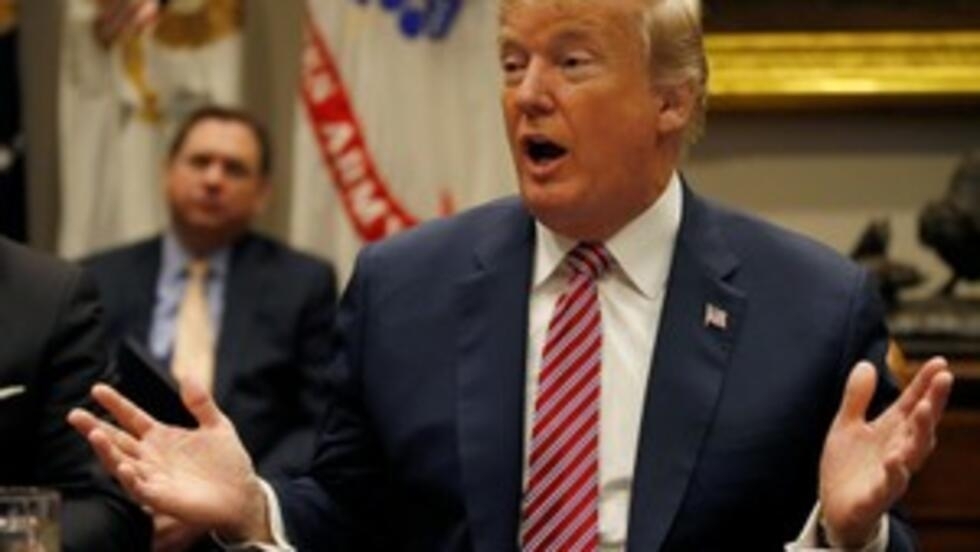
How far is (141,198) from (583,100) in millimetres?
3358

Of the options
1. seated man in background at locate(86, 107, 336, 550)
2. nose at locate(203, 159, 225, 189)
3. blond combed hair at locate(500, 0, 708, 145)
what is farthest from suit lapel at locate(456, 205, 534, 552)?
nose at locate(203, 159, 225, 189)

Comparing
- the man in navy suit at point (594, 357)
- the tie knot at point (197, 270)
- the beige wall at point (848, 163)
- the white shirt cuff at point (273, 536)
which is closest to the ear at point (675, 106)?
the man in navy suit at point (594, 357)

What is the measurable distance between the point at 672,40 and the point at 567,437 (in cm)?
56

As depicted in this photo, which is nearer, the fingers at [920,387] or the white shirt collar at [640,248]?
the fingers at [920,387]

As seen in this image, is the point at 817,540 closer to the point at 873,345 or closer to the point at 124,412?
the point at 873,345

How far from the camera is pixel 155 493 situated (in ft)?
8.10

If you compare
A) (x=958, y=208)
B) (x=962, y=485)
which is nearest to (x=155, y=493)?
(x=962, y=485)

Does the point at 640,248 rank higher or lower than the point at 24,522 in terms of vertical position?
lower

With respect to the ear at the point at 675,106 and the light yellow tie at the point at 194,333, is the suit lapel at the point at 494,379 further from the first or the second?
the light yellow tie at the point at 194,333

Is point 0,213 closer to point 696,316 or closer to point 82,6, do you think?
point 82,6

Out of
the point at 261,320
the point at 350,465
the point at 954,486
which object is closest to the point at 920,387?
the point at 350,465

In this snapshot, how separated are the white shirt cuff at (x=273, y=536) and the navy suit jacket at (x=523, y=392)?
2cm

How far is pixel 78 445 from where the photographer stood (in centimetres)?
302

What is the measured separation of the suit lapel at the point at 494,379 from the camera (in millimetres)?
2693
